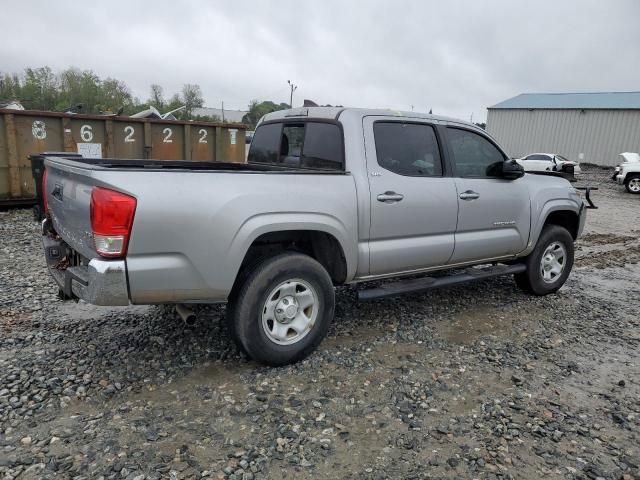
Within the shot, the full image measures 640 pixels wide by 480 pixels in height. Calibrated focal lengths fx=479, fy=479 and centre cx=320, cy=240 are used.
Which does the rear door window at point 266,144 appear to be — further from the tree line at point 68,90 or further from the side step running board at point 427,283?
the tree line at point 68,90

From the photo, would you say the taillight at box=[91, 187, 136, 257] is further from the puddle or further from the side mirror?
the side mirror

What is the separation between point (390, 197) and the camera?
3912 mm

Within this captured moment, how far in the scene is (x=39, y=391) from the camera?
10.3 feet

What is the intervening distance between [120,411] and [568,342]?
3725mm

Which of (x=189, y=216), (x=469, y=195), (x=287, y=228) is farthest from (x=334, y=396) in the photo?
(x=469, y=195)

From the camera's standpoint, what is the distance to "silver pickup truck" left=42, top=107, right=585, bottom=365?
2.89 m

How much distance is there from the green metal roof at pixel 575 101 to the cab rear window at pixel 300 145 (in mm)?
33738

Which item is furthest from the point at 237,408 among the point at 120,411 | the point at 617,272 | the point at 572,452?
the point at 617,272

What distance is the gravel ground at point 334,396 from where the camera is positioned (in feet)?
8.51

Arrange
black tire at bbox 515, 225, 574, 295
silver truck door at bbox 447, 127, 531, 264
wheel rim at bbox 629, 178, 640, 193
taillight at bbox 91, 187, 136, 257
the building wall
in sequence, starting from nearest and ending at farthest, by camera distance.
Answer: taillight at bbox 91, 187, 136, 257 → silver truck door at bbox 447, 127, 531, 264 → black tire at bbox 515, 225, 574, 295 → wheel rim at bbox 629, 178, 640, 193 → the building wall

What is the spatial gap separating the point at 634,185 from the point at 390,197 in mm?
20256

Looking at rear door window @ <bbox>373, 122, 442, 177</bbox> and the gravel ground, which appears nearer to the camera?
the gravel ground

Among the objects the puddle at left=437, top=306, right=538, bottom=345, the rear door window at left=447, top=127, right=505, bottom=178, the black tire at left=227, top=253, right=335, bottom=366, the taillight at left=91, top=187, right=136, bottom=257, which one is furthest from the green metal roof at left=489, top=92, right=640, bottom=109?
the taillight at left=91, top=187, right=136, bottom=257

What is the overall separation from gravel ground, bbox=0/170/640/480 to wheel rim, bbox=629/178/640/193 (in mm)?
17799
